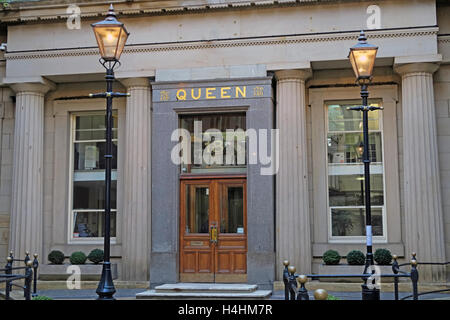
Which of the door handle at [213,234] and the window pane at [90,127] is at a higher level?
the window pane at [90,127]

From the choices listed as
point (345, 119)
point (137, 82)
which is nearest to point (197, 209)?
point (137, 82)

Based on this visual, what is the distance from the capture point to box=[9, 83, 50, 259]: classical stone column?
18188mm

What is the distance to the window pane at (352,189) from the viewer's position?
1758cm

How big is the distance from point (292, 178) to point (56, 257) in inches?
305

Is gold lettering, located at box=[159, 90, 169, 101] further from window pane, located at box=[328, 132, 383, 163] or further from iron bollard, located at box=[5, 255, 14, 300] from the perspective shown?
iron bollard, located at box=[5, 255, 14, 300]

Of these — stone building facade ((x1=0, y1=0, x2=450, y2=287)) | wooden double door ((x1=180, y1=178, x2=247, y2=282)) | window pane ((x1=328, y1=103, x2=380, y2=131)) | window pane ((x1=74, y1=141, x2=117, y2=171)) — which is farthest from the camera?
window pane ((x1=74, y1=141, x2=117, y2=171))

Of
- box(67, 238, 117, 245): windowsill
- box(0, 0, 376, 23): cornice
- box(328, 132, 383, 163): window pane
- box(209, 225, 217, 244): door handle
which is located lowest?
box(67, 238, 117, 245): windowsill

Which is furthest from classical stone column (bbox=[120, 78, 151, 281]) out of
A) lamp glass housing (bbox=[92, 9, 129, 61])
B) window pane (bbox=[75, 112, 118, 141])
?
lamp glass housing (bbox=[92, 9, 129, 61])

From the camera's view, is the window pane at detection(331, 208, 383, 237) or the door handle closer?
the door handle

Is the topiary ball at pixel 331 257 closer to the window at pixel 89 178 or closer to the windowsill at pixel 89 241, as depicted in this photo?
the windowsill at pixel 89 241

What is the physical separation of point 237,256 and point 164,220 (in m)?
2.44

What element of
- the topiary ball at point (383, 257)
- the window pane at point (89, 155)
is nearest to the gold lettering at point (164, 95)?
the window pane at point (89, 155)

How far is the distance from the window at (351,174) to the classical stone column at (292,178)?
1.23 m

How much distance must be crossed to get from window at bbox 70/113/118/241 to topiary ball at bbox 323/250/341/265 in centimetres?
684
